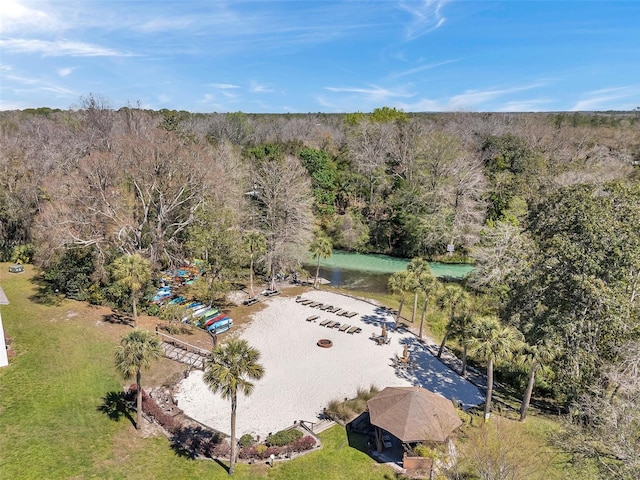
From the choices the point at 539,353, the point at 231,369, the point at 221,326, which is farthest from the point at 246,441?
the point at 539,353

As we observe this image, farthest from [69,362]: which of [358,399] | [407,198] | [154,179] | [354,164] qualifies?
[354,164]

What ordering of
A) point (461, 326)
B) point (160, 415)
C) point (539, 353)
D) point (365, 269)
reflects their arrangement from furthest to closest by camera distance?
point (365, 269) < point (461, 326) < point (160, 415) < point (539, 353)

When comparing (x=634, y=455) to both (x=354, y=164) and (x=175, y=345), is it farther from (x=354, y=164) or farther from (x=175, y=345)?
(x=354, y=164)

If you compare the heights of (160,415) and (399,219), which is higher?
(399,219)

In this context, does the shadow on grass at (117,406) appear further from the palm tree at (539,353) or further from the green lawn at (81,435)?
the palm tree at (539,353)

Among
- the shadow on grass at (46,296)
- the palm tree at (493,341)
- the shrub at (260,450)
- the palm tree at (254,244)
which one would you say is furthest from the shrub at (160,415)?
the shadow on grass at (46,296)

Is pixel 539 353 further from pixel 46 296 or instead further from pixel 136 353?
pixel 46 296
